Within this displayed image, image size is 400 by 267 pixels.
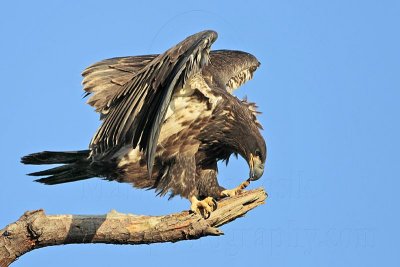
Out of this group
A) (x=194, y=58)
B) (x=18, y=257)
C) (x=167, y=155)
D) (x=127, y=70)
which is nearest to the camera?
(x=18, y=257)

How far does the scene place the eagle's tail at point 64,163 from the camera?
9930 mm

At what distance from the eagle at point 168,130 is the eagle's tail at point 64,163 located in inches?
0.5

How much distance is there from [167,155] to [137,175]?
1.82ft

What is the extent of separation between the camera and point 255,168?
919 cm

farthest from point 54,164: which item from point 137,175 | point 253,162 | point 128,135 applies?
point 253,162

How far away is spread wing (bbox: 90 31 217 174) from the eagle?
0.01m

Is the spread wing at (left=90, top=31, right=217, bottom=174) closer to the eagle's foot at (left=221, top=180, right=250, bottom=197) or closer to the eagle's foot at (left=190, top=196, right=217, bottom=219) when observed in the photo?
the eagle's foot at (left=190, top=196, right=217, bottom=219)

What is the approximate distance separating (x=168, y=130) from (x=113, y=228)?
5.55 feet

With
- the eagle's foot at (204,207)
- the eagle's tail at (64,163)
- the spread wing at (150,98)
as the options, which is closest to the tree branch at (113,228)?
the eagle's foot at (204,207)

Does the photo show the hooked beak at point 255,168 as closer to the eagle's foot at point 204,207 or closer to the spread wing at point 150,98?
the eagle's foot at point 204,207

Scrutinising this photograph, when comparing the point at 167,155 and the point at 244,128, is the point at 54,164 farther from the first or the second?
the point at 244,128

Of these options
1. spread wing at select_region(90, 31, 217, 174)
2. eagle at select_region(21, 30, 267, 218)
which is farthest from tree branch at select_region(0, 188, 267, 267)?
spread wing at select_region(90, 31, 217, 174)

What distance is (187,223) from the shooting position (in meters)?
7.92

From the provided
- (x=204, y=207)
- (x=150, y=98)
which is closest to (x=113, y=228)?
(x=204, y=207)
